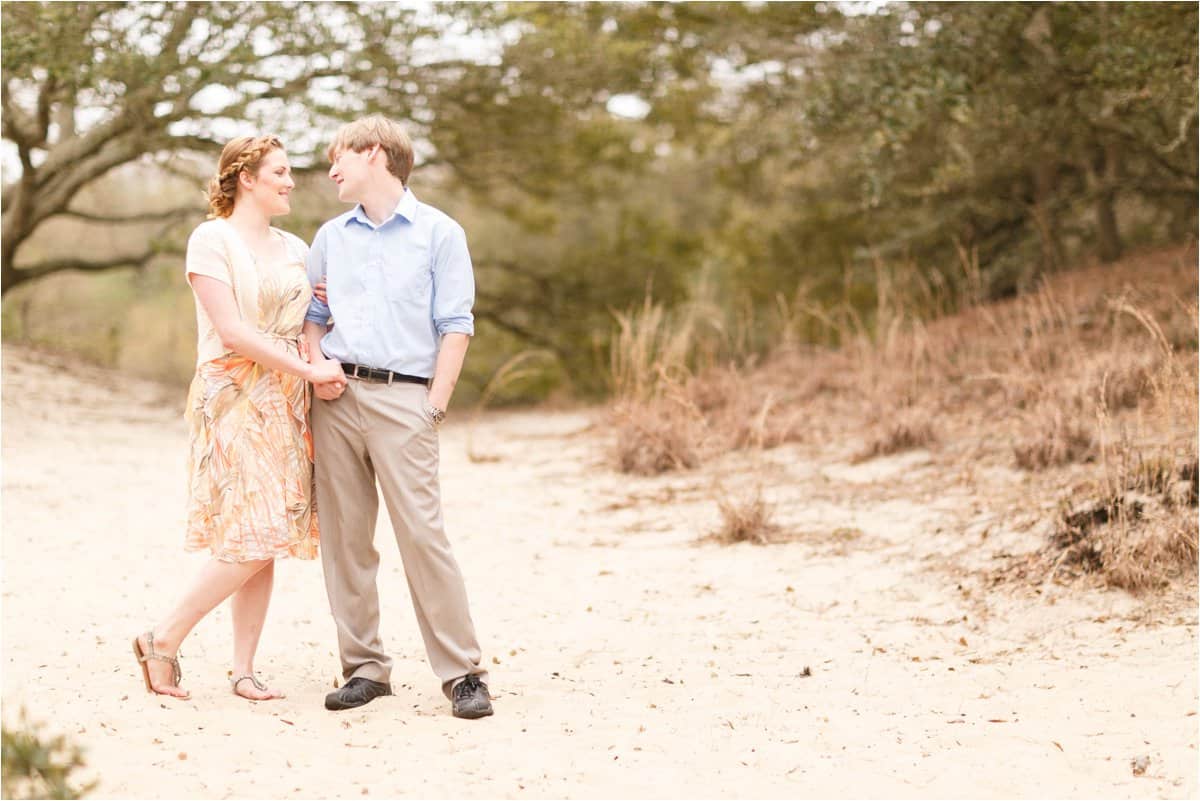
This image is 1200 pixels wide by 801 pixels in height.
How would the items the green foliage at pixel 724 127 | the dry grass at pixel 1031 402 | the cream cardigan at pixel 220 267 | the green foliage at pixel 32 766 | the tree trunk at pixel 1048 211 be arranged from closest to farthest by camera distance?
the green foliage at pixel 32 766 → the cream cardigan at pixel 220 267 → the dry grass at pixel 1031 402 → the green foliage at pixel 724 127 → the tree trunk at pixel 1048 211

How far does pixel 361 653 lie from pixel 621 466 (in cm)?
441

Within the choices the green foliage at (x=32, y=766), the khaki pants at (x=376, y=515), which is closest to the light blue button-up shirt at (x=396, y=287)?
the khaki pants at (x=376, y=515)

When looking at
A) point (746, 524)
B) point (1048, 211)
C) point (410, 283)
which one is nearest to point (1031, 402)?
point (746, 524)

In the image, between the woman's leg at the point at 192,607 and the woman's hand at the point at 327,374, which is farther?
the woman's leg at the point at 192,607

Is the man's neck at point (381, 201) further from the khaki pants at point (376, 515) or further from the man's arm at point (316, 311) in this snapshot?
the khaki pants at point (376, 515)

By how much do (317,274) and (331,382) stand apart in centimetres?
37

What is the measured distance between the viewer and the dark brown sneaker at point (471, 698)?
11.5 feet

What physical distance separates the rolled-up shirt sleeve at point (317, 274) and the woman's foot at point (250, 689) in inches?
41.9

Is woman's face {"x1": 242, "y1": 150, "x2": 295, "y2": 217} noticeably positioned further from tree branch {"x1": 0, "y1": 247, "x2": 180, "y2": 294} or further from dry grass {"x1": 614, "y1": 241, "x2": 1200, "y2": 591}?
tree branch {"x1": 0, "y1": 247, "x2": 180, "y2": 294}

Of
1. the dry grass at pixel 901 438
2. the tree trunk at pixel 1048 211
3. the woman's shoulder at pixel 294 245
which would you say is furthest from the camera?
the tree trunk at pixel 1048 211

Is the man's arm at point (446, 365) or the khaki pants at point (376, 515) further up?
the man's arm at point (446, 365)

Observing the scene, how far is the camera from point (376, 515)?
3.51 metres

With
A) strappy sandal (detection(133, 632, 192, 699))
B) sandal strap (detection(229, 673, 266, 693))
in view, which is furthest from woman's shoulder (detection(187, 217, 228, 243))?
sandal strap (detection(229, 673, 266, 693))

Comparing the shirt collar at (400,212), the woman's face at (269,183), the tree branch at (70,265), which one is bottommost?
the tree branch at (70,265)
